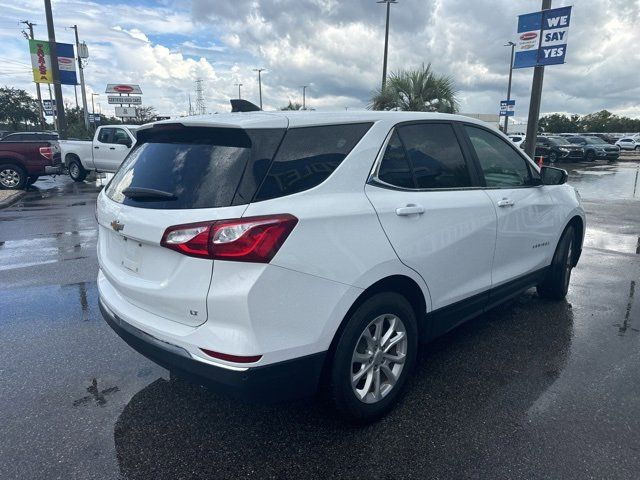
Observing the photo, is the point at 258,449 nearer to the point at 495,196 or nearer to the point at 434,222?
the point at 434,222

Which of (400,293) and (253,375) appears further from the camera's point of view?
(400,293)

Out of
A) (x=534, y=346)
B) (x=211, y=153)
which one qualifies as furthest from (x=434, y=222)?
(x=534, y=346)

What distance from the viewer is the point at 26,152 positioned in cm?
1434

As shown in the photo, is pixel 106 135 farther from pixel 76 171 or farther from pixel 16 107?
pixel 16 107

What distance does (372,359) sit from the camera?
2.76 meters

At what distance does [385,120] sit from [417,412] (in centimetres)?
182

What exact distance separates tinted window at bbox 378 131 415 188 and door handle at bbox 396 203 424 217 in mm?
145

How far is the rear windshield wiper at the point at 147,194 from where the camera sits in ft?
8.13

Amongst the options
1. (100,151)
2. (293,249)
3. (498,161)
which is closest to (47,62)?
(100,151)

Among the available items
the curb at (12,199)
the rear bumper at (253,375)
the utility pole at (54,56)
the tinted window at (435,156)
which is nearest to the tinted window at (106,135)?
the curb at (12,199)

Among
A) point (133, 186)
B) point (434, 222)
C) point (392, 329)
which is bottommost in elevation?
point (392, 329)

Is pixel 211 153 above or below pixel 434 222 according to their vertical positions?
above

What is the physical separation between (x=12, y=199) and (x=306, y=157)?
1256 centimetres

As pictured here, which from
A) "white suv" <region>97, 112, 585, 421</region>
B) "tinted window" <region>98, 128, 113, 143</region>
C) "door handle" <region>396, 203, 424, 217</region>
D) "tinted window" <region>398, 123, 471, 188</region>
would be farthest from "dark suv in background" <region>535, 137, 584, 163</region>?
"door handle" <region>396, 203, 424, 217</region>
